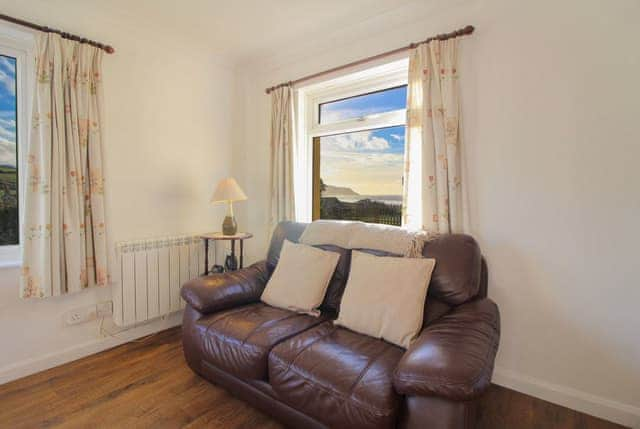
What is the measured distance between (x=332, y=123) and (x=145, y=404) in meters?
2.39

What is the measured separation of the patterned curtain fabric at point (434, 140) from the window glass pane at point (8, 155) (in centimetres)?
262

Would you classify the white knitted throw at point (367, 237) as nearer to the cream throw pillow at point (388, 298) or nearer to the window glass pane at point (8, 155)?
the cream throw pillow at point (388, 298)

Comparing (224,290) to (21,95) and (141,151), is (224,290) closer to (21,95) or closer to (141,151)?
(141,151)

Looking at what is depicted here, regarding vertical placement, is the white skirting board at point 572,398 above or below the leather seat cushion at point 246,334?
below

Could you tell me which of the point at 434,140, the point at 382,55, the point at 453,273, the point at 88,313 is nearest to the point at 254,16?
the point at 382,55

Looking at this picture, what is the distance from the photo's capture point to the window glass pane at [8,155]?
83.0 inches

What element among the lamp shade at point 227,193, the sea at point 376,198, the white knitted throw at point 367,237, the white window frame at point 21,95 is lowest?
the white knitted throw at point 367,237

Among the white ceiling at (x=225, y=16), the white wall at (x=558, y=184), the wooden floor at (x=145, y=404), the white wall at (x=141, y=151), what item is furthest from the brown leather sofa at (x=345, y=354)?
the white ceiling at (x=225, y=16)

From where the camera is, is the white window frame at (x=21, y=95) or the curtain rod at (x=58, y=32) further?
the white window frame at (x=21, y=95)

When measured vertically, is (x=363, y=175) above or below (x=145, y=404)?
above

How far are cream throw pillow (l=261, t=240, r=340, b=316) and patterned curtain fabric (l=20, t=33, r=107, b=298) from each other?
4.03ft

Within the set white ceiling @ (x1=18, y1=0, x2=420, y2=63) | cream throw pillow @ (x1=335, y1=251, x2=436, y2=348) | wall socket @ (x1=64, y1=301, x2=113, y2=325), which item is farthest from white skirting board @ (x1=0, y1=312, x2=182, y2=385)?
white ceiling @ (x1=18, y1=0, x2=420, y2=63)

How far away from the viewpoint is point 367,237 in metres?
2.08

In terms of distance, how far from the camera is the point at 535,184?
185 cm
